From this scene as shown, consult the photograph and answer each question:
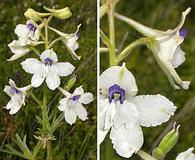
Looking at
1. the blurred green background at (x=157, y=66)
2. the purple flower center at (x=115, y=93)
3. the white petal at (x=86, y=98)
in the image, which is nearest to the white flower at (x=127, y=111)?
the purple flower center at (x=115, y=93)

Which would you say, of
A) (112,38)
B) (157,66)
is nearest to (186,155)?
(112,38)

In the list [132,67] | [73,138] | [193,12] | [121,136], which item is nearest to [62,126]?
[73,138]

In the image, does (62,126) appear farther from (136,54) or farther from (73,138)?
(136,54)

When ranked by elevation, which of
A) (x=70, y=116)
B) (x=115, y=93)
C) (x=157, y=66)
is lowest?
(x=157, y=66)

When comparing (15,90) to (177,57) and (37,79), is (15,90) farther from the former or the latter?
(177,57)

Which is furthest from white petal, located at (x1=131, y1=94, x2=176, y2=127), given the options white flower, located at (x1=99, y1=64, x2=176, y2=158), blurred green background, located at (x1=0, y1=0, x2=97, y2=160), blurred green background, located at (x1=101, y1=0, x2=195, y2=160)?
blurred green background, located at (x1=101, y1=0, x2=195, y2=160)

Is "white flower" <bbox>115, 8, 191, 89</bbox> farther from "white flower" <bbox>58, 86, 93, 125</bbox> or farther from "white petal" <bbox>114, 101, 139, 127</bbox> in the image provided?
"white flower" <bbox>58, 86, 93, 125</bbox>
